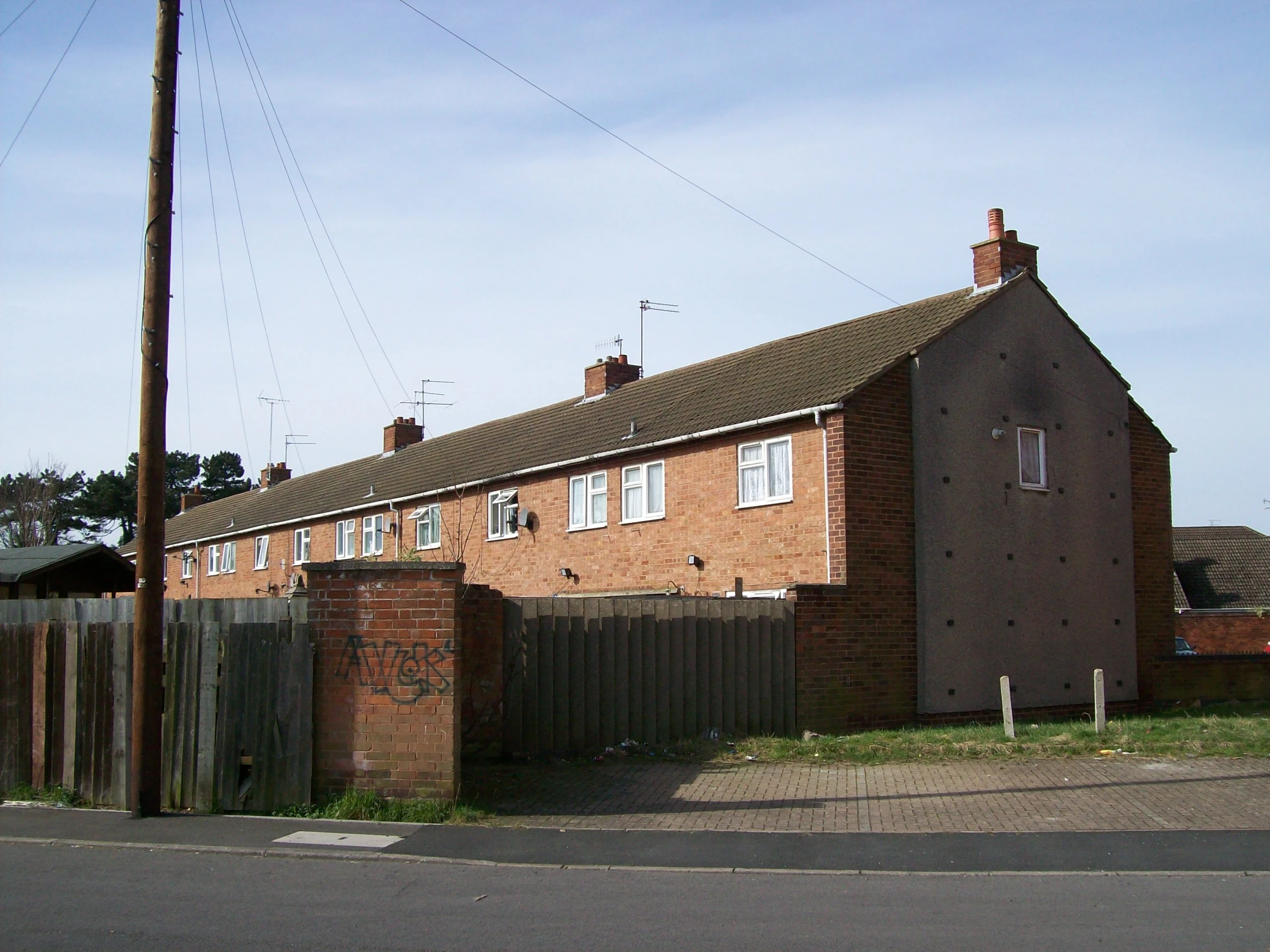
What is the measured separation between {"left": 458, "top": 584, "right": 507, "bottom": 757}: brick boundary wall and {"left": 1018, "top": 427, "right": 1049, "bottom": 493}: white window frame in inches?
389

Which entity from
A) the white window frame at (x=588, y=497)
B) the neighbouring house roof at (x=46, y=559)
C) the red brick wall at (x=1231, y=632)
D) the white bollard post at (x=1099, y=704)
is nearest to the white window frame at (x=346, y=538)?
the white window frame at (x=588, y=497)

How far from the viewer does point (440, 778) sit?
33.7 feet

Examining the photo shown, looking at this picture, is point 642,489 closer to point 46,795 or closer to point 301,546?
point 46,795

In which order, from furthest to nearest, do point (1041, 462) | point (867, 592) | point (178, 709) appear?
1. point (1041, 462)
2. point (867, 592)
3. point (178, 709)

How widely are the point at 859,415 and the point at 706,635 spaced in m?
4.50

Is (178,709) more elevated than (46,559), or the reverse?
(46,559)

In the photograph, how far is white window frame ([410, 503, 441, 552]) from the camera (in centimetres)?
2884

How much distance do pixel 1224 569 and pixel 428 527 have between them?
34251 millimetres

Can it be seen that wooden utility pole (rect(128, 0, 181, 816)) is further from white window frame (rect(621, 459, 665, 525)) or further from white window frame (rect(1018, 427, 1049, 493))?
white window frame (rect(1018, 427, 1049, 493))

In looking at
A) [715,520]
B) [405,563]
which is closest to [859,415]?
[715,520]

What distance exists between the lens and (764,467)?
738 inches

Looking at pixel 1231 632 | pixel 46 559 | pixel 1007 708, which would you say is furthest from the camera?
pixel 1231 632

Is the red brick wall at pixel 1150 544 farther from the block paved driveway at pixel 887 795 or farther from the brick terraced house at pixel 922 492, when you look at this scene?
the block paved driveway at pixel 887 795

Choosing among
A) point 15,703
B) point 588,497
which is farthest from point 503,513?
point 15,703
